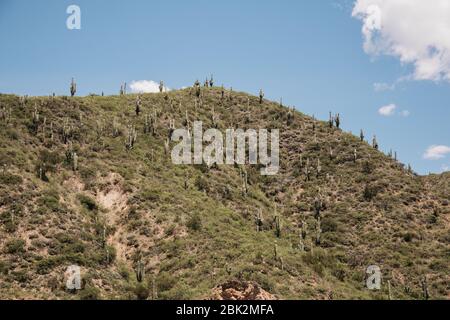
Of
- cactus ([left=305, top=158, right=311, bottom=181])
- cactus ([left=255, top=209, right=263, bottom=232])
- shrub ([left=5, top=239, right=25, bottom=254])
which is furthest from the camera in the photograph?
cactus ([left=305, top=158, right=311, bottom=181])

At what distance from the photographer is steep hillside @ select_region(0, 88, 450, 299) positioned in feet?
98.1

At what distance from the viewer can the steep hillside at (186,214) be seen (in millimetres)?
29906

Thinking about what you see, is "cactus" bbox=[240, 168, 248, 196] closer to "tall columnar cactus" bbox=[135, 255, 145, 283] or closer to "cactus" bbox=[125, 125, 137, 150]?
"cactus" bbox=[125, 125, 137, 150]

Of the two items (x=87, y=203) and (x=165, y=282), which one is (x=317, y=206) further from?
(x=87, y=203)

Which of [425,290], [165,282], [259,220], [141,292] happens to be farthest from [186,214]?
[425,290]

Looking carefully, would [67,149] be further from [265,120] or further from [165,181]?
[265,120]

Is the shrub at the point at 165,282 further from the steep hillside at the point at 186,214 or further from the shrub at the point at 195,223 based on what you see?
the shrub at the point at 195,223

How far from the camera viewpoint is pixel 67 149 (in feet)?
140

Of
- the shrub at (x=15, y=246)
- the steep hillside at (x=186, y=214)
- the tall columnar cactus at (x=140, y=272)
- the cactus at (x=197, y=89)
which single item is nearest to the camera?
the shrub at (x=15, y=246)

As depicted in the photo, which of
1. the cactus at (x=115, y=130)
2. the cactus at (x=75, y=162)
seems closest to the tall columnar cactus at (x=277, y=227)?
the cactus at (x=75, y=162)

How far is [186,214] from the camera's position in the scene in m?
37.5

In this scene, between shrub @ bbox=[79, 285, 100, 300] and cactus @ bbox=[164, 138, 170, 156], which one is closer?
shrub @ bbox=[79, 285, 100, 300]

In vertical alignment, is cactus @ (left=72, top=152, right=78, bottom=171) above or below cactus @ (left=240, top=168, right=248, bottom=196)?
above

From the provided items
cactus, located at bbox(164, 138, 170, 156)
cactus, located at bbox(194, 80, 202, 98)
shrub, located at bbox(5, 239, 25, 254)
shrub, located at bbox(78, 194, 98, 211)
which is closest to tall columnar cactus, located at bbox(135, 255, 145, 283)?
shrub, located at bbox(5, 239, 25, 254)
